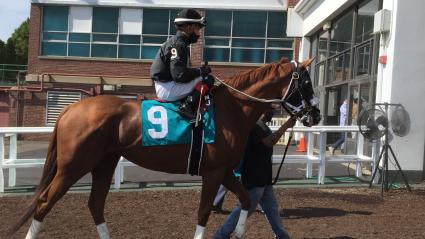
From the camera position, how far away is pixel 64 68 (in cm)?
2505

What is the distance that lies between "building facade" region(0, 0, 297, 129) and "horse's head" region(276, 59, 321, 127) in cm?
1944

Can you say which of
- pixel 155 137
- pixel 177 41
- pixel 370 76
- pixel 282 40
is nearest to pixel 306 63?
pixel 177 41

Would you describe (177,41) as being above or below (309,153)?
above

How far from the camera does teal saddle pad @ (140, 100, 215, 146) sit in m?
4.92

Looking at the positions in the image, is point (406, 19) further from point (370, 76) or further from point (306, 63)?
point (306, 63)

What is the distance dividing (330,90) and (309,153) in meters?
7.81

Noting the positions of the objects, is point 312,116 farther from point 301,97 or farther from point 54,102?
point 54,102

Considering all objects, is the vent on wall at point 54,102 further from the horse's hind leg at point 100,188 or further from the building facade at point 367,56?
the horse's hind leg at point 100,188

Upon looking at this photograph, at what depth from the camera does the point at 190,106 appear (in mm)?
4938

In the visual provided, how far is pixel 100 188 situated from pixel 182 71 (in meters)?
1.61

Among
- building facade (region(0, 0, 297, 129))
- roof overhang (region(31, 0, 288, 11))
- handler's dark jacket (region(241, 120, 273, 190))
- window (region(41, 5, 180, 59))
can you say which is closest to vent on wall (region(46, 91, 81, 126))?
building facade (region(0, 0, 297, 129))

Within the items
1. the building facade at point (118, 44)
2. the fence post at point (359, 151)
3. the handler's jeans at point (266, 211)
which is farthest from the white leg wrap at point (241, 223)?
the building facade at point (118, 44)

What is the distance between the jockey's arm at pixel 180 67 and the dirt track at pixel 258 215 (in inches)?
88.1

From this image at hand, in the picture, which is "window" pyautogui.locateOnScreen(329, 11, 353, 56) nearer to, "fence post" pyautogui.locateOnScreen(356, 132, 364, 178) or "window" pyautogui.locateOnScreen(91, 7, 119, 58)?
"fence post" pyautogui.locateOnScreen(356, 132, 364, 178)
